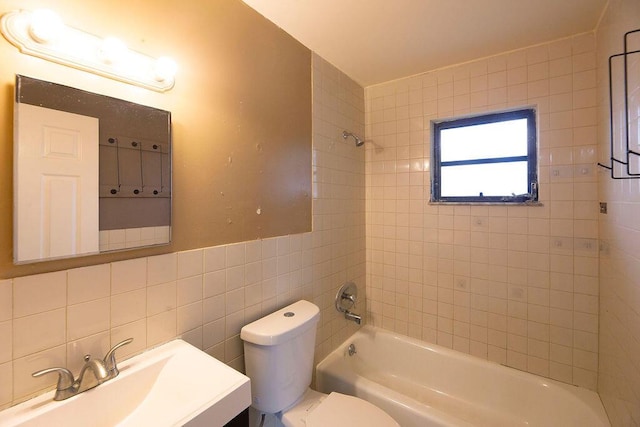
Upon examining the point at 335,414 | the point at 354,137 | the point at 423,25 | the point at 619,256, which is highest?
the point at 423,25

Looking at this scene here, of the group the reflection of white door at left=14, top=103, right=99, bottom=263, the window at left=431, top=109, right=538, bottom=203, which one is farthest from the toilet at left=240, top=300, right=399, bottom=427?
the window at left=431, top=109, right=538, bottom=203

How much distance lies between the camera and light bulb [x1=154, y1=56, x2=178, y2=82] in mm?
1017

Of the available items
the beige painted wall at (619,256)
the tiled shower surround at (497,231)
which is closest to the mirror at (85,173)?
the tiled shower surround at (497,231)

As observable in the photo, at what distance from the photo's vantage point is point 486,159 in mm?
1998

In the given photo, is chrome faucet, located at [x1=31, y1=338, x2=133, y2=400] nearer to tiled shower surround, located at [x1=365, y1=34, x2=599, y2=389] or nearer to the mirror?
the mirror

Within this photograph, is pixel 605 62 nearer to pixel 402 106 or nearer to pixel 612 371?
pixel 402 106

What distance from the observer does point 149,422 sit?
28.6 inches

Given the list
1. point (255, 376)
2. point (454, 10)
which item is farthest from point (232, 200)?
point (454, 10)

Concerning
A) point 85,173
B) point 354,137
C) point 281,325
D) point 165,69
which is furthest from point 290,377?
point 354,137

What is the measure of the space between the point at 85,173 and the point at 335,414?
1.47 meters

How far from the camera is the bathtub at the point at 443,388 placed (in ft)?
5.00

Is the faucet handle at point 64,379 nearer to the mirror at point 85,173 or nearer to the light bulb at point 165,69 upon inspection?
the mirror at point 85,173

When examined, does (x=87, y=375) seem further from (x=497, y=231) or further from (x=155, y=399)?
(x=497, y=231)

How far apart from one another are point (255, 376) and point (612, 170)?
1.98m
